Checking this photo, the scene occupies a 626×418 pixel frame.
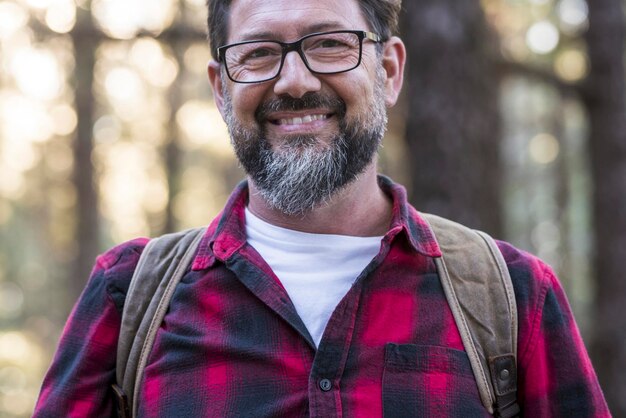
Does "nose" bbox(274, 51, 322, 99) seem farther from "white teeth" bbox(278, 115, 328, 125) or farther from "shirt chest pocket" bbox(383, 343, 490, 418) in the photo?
"shirt chest pocket" bbox(383, 343, 490, 418)

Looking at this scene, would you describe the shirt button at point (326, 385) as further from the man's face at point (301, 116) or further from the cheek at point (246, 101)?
the cheek at point (246, 101)

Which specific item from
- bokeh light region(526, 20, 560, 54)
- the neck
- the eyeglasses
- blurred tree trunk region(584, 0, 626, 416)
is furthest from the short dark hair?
bokeh light region(526, 20, 560, 54)

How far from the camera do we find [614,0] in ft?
26.8

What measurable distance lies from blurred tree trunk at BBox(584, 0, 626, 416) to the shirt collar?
19.6ft

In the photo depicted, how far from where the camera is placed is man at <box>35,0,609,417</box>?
230 centimetres

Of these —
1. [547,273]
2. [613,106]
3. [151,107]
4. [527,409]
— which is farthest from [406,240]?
[151,107]

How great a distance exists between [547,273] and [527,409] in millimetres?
433

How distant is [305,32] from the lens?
99.6 inches

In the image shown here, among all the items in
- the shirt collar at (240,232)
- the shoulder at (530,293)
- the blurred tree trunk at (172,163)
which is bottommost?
the blurred tree trunk at (172,163)

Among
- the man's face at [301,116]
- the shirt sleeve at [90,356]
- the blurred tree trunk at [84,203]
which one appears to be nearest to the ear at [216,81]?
the man's face at [301,116]

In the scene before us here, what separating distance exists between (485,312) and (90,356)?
1238 mm

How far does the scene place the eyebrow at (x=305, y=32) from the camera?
8.30ft

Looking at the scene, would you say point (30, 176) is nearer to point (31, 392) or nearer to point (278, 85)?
point (31, 392)

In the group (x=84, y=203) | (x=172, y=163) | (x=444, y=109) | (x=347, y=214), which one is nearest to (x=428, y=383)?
(x=347, y=214)
